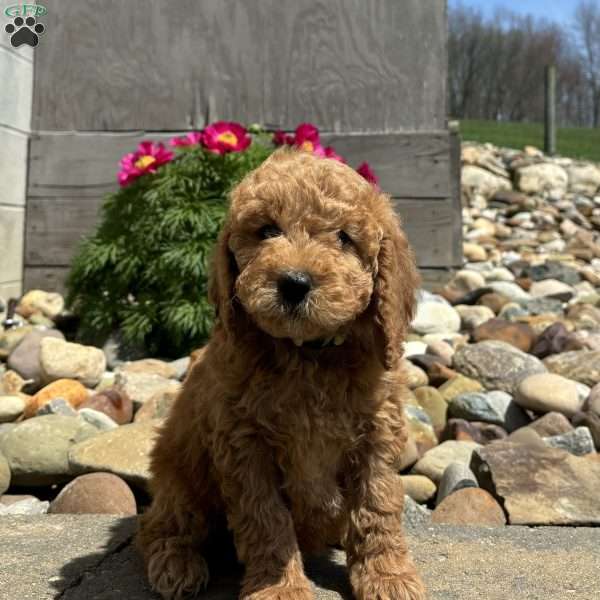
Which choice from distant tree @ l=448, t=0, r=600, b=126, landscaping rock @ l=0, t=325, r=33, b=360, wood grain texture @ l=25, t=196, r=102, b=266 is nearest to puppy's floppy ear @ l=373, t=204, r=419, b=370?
landscaping rock @ l=0, t=325, r=33, b=360

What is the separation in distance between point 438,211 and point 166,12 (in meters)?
3.32

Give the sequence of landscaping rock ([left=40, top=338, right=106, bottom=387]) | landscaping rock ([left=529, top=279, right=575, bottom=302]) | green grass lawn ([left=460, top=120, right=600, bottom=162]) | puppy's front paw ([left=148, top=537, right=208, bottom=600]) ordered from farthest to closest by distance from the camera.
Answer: green grass lawn ([left=460, top=120, right=600, bottom=162]) → landscaping rock ([left=529, top=279, right=575, bottom=302]) → landscaping rock ([left=40, top=338, right=106, bottom=387]) → puppy's front paw ([left=148, top=537, right=208, bottom=600])

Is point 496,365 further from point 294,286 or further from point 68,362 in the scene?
point 294,286

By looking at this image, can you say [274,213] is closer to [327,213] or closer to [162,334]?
[327,213]

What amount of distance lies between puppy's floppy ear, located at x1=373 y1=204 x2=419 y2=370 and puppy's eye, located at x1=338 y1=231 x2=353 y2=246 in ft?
0.48

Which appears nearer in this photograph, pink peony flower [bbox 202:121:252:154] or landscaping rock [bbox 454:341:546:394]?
landscaping rock [bbox 454:341:546:394]

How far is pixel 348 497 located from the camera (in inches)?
117

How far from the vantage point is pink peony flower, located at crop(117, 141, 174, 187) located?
6.81 meters

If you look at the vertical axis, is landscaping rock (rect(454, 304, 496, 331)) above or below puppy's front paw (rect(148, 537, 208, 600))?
above

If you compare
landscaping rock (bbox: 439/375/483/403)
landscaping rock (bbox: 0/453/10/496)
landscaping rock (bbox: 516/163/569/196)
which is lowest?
landscaping rock (bbox: 0/453/10/496)

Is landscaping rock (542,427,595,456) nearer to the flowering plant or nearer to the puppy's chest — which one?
the flowering plant

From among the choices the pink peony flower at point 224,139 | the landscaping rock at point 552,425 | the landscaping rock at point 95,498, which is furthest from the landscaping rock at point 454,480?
the pink peony flower at point 224,139

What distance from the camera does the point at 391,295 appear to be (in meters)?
2.86

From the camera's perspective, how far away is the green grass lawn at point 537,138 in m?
21.2
